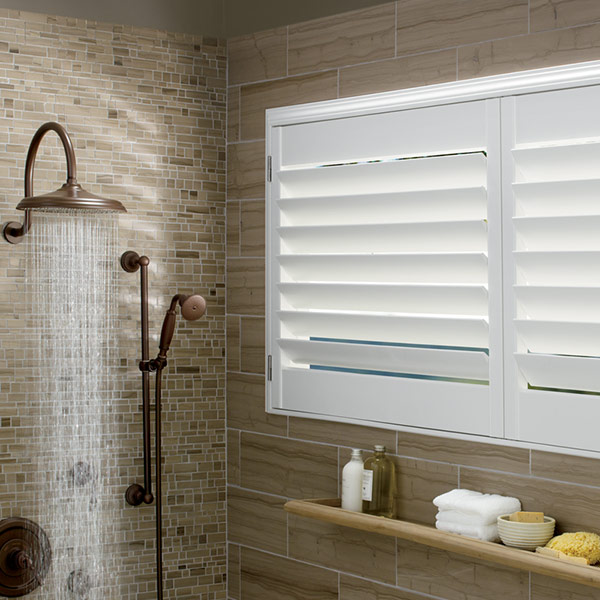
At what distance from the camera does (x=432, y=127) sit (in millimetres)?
2295

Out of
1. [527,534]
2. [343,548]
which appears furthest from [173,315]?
[527,534]

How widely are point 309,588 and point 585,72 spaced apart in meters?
1.65

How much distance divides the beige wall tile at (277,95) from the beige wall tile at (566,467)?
1.18 metres

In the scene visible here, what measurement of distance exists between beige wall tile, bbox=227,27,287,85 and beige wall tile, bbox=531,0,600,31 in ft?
2.74

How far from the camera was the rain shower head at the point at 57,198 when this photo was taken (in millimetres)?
2221

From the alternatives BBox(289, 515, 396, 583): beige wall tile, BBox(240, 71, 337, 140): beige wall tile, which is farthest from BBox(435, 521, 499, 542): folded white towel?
BBox(240, 71, 337, 140): beige wall tile

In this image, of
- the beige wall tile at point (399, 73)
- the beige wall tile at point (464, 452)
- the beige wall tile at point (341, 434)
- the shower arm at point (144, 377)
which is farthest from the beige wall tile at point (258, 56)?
the beige wall tile at point (464, 452)

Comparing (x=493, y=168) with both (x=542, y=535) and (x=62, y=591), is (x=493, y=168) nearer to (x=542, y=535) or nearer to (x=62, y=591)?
(x=542, y=535)

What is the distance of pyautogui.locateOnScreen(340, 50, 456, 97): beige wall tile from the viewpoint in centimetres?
229

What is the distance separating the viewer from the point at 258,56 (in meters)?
2.73

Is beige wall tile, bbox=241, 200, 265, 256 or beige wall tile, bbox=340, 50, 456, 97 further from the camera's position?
beige wall tile, bbox=241, 200, 265, 256

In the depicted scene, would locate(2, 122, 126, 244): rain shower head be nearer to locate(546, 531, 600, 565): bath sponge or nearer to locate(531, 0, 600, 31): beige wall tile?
locate(531, 0, 600, 31): beige wall tile

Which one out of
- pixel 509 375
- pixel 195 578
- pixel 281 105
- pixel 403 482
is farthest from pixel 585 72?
pixel 195 578

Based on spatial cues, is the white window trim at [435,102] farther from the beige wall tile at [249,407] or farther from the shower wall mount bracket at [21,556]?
the shower wall mount bracket at [21,556]
